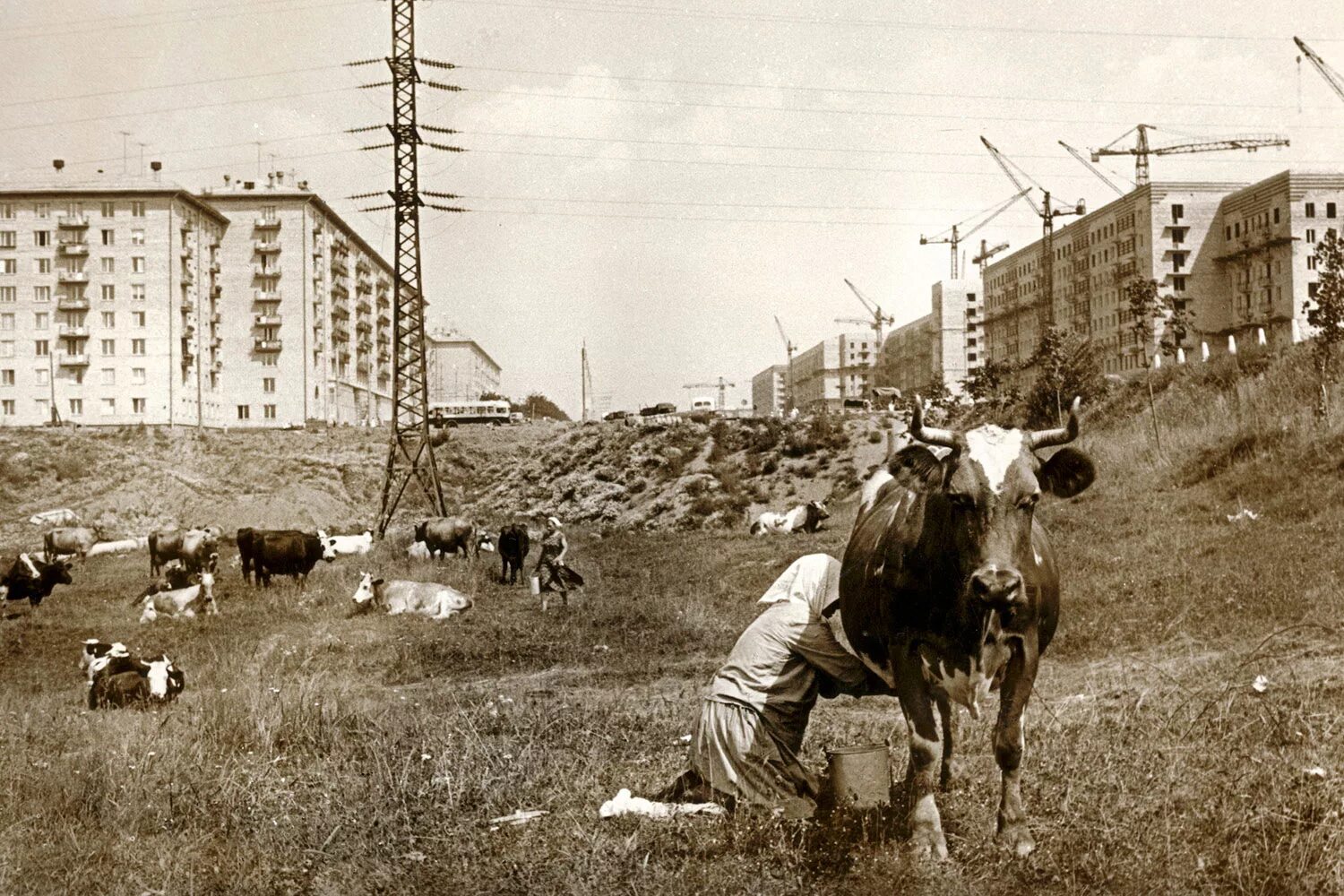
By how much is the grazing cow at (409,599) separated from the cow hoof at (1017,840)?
15.9 m

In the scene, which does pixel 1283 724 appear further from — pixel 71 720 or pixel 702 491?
pixel 702 491

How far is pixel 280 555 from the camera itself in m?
26.1

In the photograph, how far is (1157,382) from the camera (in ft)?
121

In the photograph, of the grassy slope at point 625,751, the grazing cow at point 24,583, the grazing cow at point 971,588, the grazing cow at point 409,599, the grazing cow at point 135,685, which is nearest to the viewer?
the grazing cow at point 971,588

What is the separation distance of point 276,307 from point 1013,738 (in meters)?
96.3

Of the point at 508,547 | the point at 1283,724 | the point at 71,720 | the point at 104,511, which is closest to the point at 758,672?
the point at 1283,724

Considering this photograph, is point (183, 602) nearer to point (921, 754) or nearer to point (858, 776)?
point (858, 776)

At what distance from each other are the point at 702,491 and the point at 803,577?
35903 millimetres

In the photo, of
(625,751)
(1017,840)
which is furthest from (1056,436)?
(625,751)

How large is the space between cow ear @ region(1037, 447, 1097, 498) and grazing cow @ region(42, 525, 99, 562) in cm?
3600

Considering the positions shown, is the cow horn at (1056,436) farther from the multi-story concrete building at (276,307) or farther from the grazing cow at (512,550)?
the multi-story concrete building at (276,307)

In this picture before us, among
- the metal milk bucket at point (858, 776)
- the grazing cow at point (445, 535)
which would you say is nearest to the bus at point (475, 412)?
the grazing cow at point (445, 535)

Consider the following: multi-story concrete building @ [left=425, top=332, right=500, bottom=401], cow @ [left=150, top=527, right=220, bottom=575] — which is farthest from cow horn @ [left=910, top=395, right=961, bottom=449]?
multi-story concrete building @ [left=425, top=332, right=500, bottom=401]

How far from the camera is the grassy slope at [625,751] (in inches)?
244
